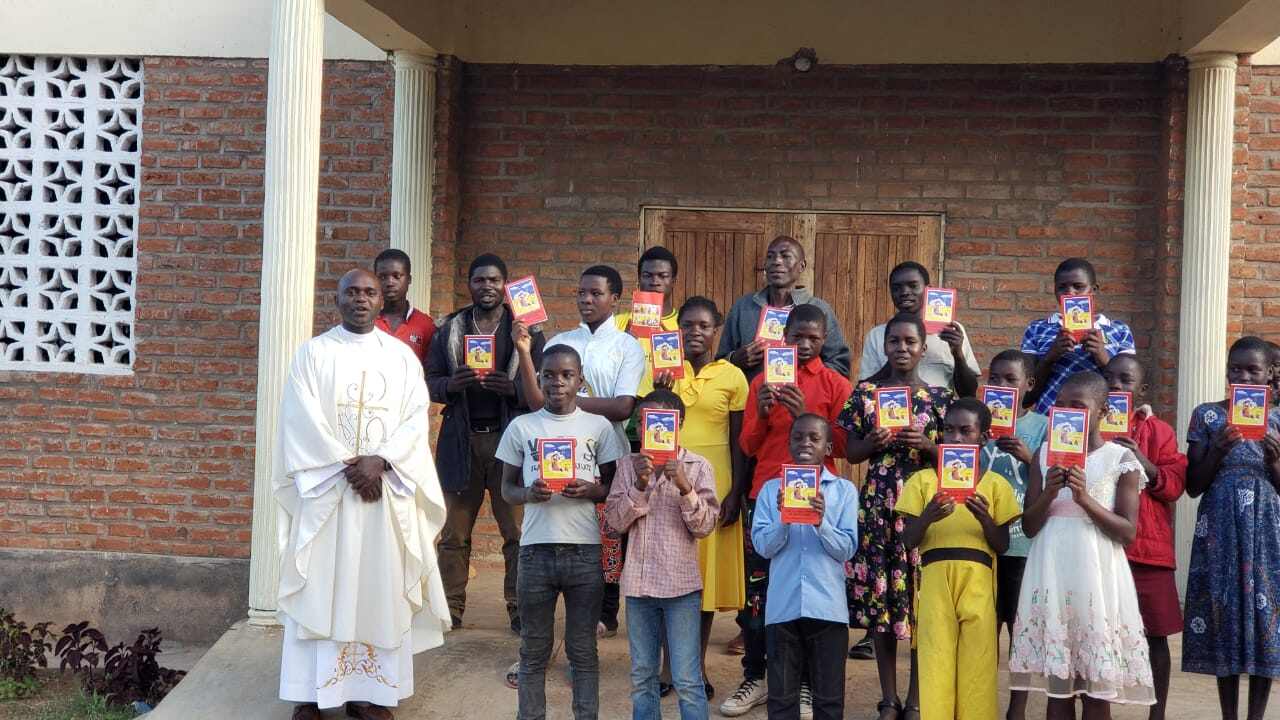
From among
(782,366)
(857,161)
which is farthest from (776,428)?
(857,161)

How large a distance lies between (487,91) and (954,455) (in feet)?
15.9

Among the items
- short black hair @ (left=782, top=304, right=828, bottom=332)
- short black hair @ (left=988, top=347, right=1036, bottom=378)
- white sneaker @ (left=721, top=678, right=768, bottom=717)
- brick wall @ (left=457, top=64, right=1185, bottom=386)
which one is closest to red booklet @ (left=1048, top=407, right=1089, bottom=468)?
short black hair @ (left=988, top=347, right=1036, bottom=378)

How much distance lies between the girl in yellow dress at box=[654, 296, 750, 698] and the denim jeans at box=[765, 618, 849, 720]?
70cm

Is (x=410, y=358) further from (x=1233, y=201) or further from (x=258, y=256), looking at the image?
(x=1233, y=201)

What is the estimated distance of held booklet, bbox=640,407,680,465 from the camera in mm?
5316

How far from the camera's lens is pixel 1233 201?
8.06 m

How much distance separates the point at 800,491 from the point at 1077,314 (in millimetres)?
1681

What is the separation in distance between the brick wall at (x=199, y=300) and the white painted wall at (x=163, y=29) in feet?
0.34

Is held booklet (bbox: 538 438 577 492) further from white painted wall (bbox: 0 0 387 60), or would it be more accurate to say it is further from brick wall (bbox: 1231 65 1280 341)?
brick wall (bbox: 1231 65 1280 341)

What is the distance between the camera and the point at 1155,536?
5609mm

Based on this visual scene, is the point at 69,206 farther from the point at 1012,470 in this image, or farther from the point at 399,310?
the point at 1012,470

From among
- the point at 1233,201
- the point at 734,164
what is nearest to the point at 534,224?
the point at 734,164

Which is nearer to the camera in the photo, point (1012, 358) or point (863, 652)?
point (1012, 358)

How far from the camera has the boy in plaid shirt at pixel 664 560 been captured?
545cm
